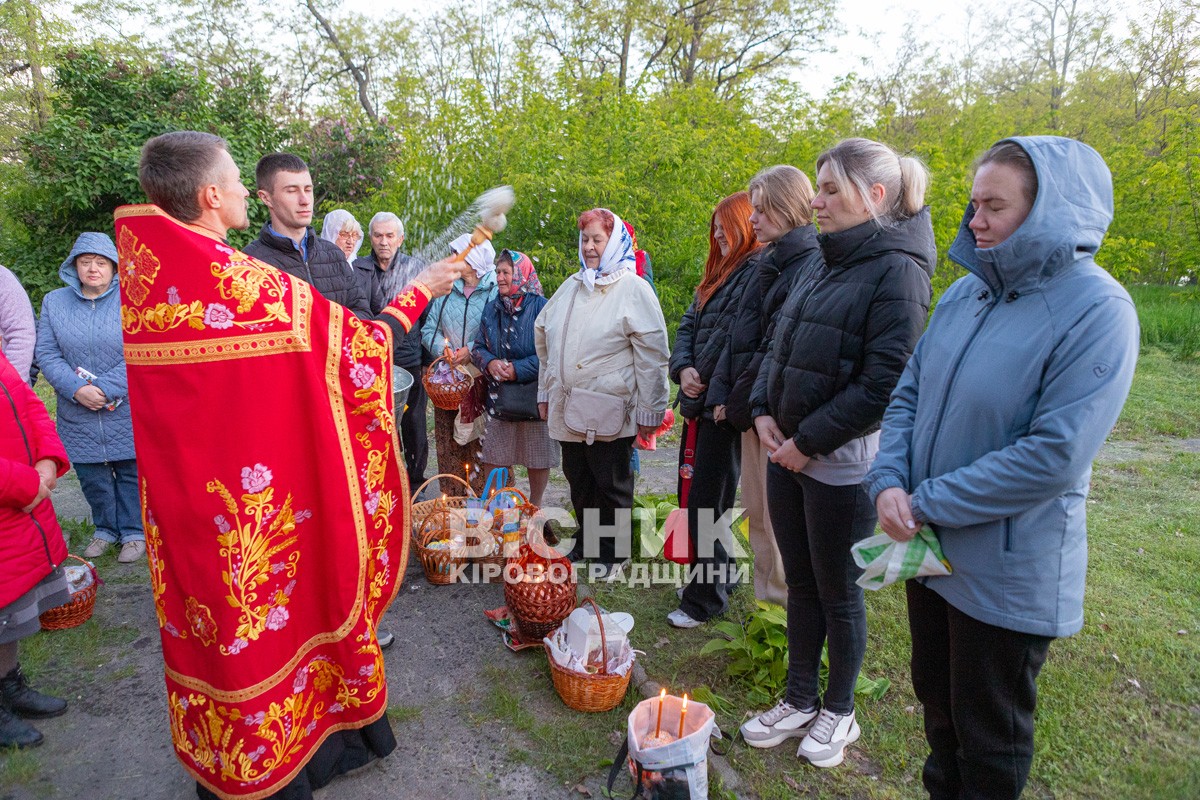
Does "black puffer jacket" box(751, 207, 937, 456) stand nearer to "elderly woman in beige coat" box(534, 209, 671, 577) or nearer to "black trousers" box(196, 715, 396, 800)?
"elderly woman in beige coat" box(534, 209, 671, 577)

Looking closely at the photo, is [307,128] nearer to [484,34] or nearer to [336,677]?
[484,34]

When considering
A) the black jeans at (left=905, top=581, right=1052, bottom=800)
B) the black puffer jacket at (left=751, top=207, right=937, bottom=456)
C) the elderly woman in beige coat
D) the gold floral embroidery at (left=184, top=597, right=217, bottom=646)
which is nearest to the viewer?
the black jeans at (left=905, top=581, right=1052, bottom=800)

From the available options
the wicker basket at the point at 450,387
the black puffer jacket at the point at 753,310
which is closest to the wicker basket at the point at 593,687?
the black puffer jacket at the point at 753,310

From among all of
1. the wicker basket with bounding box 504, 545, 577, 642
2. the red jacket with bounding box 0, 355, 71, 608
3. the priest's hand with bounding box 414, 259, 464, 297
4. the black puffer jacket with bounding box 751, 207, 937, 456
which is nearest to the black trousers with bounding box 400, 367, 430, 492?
the wicker basket with bounding box 504, 545, 577, 642

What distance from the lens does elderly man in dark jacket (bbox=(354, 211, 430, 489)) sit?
5047mm

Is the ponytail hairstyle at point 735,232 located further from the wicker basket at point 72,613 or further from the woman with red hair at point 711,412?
the wicker basket at point 72,613

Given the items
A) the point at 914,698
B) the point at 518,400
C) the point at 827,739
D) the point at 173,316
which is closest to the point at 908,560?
the point at 827,739

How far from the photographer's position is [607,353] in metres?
4.14

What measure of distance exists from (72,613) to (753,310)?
152 inches

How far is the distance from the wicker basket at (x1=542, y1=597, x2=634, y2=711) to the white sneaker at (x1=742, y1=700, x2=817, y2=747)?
56 centimetres

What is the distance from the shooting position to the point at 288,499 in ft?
7.61

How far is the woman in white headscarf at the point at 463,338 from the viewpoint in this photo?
16.8ft

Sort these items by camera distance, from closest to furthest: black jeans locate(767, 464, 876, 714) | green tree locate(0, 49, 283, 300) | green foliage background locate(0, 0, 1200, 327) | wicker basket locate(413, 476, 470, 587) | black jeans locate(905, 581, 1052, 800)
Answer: black jeans locate(905, 581, 1052, 800), black jeans locate(767, 464, 876, 714), wicker basket locate(413, 476, 470, 587), green foliage background locate(0, 0, 1200, 327), green tree locate(0, 49, 283, 300)

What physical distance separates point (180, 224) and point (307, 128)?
1331 cm
